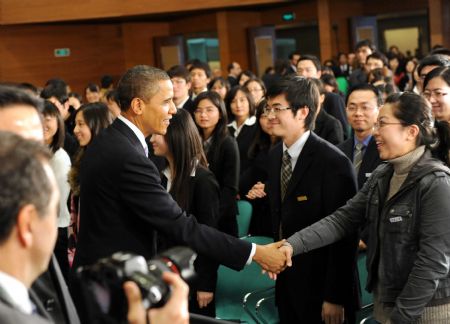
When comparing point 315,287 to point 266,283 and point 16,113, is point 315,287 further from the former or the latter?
point 16,113

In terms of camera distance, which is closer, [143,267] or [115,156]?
[143,267]

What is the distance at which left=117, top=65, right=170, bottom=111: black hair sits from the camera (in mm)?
3336

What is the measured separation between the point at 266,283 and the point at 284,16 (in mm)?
A: 14359

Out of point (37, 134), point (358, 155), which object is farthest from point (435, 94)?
point (37, 134)

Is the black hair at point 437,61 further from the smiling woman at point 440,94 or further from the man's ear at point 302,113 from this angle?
the man's ear at point 302,113

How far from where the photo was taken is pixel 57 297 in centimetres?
198

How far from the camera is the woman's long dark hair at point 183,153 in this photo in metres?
4.02

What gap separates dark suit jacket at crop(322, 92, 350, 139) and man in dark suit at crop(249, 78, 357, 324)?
336cm

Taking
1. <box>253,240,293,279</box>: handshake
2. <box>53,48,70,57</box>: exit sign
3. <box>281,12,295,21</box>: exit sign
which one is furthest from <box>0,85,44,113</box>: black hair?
<box>281,12,295,21</box>: exit sign

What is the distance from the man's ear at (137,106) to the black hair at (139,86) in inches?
0.7

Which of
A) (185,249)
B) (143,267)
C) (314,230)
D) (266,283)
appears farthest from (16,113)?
(266,283)

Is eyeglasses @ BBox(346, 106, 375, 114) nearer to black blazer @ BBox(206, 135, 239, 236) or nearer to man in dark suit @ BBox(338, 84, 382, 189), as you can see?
man in dark suit @ BBox(338, 84, 382, 189)

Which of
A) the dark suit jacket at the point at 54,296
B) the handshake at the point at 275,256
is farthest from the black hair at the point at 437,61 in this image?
the dark suit jacket at the point at 54,296

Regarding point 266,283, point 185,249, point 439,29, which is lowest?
point 266,283
